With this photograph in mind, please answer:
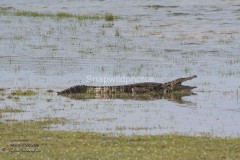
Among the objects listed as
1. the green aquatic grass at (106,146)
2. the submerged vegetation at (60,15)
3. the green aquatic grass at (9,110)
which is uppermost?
the green aquatic grass at (106,146)

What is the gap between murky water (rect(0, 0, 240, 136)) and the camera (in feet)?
56.3

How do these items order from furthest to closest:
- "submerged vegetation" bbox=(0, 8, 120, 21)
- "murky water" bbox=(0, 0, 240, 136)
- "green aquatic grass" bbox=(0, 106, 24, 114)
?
"submerged vegetation" bbox=(0, 8, 120, 21), "green aquatic grass" bbox=(0, 106, 24, 114), "murky water" bbox=(0, 0, 240, 136)

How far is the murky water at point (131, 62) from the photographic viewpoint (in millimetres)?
17172

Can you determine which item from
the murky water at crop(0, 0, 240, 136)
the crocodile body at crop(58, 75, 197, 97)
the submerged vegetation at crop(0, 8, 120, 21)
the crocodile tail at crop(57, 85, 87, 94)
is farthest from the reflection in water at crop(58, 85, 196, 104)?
the submerged vegetation at crop(0, 8, 120, 21)

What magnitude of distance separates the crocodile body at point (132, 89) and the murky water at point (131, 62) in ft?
2.14

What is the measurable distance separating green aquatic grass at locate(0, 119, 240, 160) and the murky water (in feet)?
3.51

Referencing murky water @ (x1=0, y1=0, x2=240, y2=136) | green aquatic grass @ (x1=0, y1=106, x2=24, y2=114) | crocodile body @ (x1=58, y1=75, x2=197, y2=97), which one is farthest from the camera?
crocodile body @ (x1=58, y1=75, x2=197, y2=97)

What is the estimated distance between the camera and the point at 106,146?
44.2ft

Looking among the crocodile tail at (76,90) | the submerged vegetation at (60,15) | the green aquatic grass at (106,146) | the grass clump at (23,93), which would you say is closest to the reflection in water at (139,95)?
the crocodile tail at (76,90)

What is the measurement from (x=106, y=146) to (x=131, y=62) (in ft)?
45.9

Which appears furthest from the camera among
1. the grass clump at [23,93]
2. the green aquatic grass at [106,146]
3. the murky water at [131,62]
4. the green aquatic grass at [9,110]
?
the grass clump at [23,93]

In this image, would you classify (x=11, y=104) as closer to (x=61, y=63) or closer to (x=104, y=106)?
(x=104, y=106)

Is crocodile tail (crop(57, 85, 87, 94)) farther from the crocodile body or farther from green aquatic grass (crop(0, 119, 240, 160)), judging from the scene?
green aquatic grass (crop(0, 119, 240, 160))

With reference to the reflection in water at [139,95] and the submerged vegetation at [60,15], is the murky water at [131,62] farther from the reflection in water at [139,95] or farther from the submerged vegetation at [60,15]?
the submerged vegetation at [60,15]
